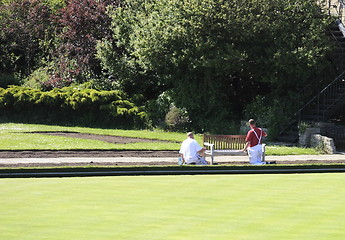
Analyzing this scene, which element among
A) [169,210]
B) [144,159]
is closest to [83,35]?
[144,159]

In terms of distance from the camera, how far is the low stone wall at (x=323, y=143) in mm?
25623

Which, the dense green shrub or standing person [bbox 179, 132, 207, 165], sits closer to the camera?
standing person [bbox 179, 132, 207, 165]

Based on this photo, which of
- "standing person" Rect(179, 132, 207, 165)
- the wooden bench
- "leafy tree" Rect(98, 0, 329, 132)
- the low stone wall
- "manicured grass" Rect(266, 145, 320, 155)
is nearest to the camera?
"standing person" Rect(179, 132, 207, 165)

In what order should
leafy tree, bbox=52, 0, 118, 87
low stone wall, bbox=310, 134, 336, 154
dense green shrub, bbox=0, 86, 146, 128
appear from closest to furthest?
1. low stone wall, bbox=310, 134, 336, 154
2. dense green shrub, bbox=0, 86, 146, 128
3. leafy tree, bbox=52, 0, 118, 87

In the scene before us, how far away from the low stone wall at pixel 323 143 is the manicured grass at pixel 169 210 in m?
10.9

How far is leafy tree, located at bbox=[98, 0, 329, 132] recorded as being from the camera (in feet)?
97.0

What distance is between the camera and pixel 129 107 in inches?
1328

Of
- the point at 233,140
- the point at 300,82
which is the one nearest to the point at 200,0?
the point at 300,82

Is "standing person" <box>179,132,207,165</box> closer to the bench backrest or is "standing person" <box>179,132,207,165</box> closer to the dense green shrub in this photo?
the bench backrest

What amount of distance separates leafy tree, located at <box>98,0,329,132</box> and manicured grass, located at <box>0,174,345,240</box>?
15366mm

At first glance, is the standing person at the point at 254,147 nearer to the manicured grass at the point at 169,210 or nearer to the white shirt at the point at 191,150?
the white shirt at the point at 191,150

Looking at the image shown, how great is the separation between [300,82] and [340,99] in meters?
1.96

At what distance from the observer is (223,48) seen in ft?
99.8

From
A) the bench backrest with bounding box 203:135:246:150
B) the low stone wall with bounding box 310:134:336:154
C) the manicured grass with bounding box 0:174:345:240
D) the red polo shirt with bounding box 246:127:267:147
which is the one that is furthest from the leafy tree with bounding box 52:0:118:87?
the manicured grass with bounding box 0:174:345:240
